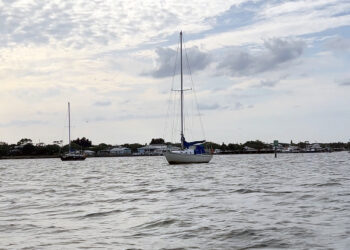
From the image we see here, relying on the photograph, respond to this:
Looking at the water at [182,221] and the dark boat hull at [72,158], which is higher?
the dark boat hull at [72,158]

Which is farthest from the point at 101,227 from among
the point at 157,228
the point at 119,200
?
the point at 119,200

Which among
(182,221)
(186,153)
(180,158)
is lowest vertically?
(182,221)

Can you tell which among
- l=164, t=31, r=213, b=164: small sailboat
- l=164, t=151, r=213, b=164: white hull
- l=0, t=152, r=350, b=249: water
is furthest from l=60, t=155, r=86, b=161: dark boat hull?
l=0, t=152, r=350, b=249: water

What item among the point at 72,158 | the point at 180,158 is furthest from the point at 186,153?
the point at 72,158

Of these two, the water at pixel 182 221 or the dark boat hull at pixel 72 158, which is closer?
the water at pixel 182 221

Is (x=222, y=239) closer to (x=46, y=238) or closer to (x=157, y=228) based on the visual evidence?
(x=157, y=228)

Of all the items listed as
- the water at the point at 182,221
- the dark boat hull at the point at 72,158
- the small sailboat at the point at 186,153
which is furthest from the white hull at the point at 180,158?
the dark boat hull at the point at 72,158

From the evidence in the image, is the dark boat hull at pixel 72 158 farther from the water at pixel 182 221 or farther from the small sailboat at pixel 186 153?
the water at pixel 182 221

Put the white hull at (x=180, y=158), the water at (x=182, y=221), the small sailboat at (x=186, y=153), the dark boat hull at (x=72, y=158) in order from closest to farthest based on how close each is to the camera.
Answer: the water at (x=182, y=221), the white hull at (x=180, y=158), the small sailboat at (x=186, y=153), the dark boat hull at (x=72, y=158)

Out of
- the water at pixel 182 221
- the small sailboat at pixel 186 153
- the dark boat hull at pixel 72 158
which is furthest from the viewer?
the dark boat hull at pixel 72 158

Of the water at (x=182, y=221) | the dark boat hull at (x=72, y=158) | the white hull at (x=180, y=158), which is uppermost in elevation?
the dark boat hull at (x=72, y=158)

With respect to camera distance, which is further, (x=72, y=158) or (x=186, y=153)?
(x=72, y=158)

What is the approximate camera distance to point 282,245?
38.4ft

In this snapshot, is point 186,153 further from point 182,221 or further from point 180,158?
point 182,221
